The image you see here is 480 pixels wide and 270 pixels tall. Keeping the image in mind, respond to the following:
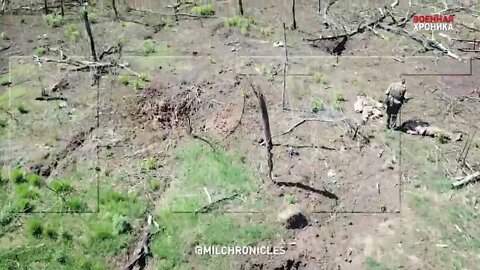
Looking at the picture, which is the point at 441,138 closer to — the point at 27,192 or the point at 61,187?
the point at 61,187

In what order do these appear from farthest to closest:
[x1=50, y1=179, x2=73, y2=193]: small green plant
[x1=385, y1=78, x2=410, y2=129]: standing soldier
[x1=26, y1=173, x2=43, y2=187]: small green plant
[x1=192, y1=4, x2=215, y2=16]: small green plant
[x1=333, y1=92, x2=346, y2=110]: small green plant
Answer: [x1=192, y1=4, x2=215, y2=16]: small green plant < [x1=333, y1=92, x2=346, y2=110]: small green plant < [x1=385, y1=78, x2=410, y2=129]: standing soldier < [x1=26, y1=173, x2=43, y2=187]: small green plant < [x1=50, y1=179, x2=73, y2=193]: small green plant

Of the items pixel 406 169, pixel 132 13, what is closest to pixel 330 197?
pixel 406 169

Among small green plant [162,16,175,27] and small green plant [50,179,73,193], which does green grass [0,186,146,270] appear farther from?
small green plant [162,16,175,27]

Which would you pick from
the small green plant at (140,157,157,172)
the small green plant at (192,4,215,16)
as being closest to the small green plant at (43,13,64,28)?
the small green plant at (192,4,215,16)

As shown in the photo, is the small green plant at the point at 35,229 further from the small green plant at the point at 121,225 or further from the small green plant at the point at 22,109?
the small green plant at the point at 22,109

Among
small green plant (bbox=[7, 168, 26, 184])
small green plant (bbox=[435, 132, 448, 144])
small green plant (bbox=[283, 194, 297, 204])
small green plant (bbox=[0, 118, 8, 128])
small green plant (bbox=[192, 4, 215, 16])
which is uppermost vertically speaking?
small green plant (bbox=[192, 4, 215, 16])
